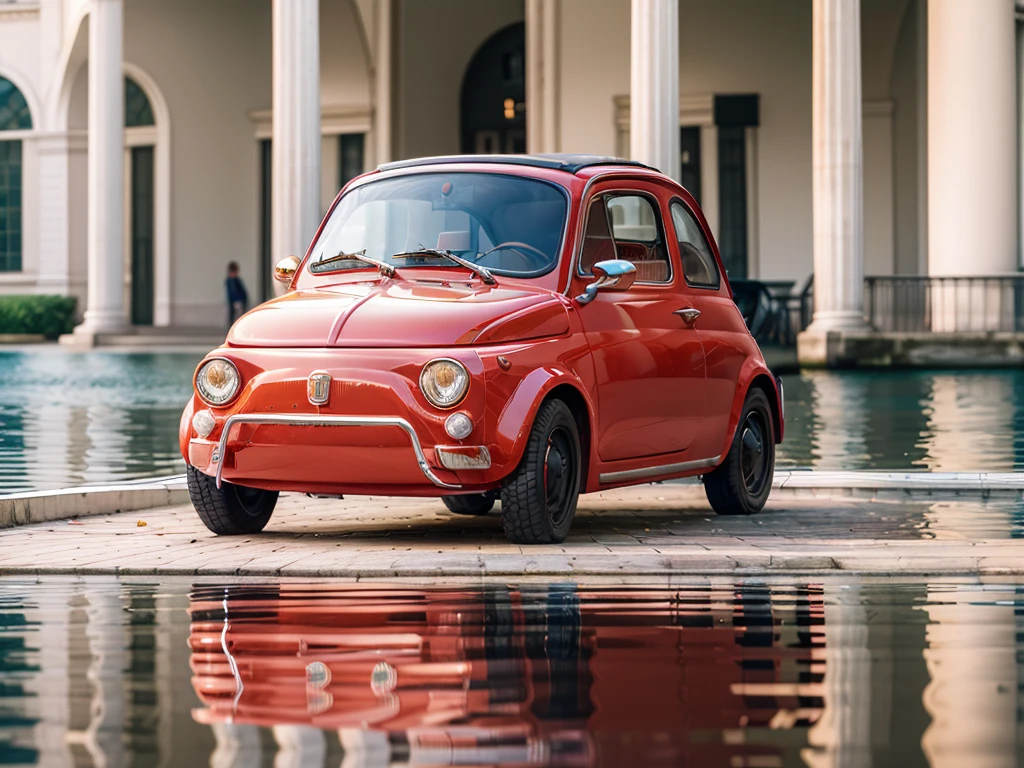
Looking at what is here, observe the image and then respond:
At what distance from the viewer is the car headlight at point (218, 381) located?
8453 millimetres

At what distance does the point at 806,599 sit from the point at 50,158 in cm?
3726

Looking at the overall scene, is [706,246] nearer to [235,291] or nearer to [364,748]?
[364,748]

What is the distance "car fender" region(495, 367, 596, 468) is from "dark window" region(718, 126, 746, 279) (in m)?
27.5

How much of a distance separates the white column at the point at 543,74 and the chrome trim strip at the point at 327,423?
27071 millimetres

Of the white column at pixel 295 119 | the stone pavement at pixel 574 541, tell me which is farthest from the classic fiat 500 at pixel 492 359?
the white column at pixel 295 119

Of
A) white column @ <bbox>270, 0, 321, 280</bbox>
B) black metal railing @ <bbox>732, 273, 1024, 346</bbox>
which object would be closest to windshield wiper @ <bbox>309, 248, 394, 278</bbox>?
white column @ <bbox>270, 0, 321, 280</bbox>

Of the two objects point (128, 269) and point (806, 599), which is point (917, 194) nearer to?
point (128, 269)

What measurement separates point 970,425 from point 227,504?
9434 millimetres

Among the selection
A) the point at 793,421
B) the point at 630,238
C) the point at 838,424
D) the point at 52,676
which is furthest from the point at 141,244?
the point at 52,676

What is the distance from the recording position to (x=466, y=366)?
7977mm

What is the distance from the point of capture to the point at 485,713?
4398mm

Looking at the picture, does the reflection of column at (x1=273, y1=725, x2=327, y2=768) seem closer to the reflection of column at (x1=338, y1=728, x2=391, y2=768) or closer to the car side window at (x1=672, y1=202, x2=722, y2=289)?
the reflection of column at (x1=338, y1=728, x2=391, y2=768)

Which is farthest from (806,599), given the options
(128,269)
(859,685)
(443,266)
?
(128,269)

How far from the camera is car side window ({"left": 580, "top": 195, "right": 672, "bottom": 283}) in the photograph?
9281 mm
